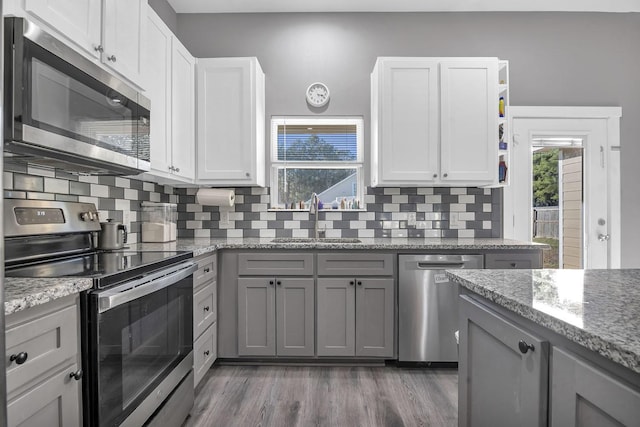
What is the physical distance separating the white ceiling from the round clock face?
654 millimetres

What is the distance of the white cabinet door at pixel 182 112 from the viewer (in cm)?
238

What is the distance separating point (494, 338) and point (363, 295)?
1.45m

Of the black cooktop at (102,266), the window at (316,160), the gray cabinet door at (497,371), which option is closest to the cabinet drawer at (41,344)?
the black cooktop at (102,266)

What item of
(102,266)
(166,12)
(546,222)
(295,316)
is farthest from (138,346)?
(546,222)

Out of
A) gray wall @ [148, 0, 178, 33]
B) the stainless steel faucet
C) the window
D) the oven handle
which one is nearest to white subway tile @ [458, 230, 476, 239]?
the window

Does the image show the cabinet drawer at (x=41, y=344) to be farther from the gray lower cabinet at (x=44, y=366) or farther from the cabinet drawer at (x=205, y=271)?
the cabinet drawer at (x=205, y=271)

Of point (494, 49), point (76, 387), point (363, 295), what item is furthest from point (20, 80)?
point (494, 49)

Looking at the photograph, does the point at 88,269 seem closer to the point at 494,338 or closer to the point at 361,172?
the point at 494,338

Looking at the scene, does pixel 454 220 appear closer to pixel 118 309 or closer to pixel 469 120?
pixel 469 120

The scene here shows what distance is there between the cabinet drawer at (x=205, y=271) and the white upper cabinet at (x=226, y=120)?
703mm

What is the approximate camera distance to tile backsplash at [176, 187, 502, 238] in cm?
303

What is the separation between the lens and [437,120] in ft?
8.85

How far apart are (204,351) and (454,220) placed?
2225 millimetres

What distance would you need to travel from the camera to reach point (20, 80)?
1.05 m
